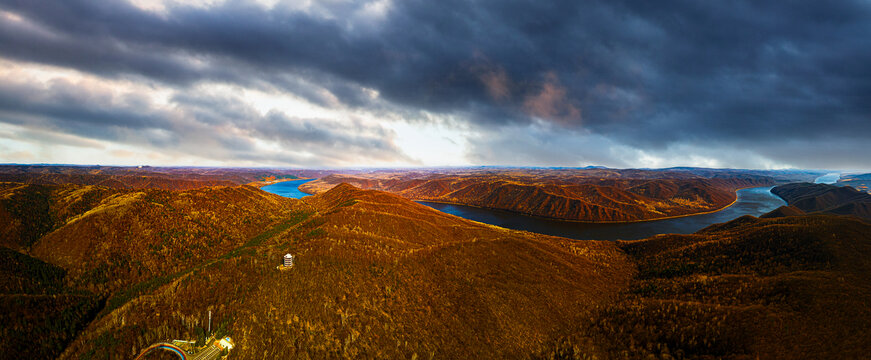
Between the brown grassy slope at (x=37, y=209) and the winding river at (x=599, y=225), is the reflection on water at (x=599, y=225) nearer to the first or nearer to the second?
the winding river at (x=599, y=225)

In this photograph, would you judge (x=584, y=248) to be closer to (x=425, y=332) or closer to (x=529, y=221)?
(x=425, y=332)

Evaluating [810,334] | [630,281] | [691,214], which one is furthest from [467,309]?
[691,214]

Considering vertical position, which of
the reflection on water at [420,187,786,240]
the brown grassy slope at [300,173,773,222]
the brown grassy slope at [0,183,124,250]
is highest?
the brown grassy slope at [0,183,124,250]

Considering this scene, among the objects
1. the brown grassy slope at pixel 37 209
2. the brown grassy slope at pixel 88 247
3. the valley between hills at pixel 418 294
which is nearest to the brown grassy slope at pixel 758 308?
the valley between hills at pixel 418 294

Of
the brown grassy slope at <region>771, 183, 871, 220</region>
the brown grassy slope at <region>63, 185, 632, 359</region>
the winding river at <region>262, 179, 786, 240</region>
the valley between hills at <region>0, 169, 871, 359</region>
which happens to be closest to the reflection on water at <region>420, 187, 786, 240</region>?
the winding river at <region>262, 179, 786, 240</region>

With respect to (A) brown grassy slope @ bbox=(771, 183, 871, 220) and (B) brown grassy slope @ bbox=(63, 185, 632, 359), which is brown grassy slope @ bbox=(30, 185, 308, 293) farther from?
(A) brown grassy slope @ bbox=(771, 183, 871, 220)
